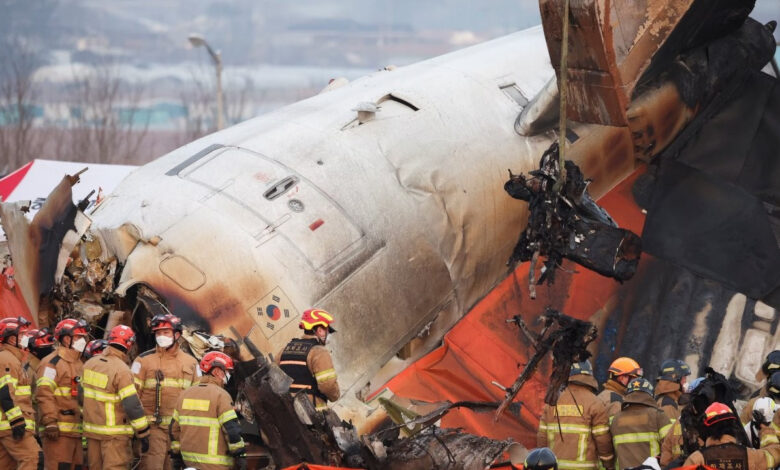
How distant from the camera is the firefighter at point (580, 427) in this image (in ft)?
37.3

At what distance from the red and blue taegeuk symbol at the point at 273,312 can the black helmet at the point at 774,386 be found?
16.7 ft

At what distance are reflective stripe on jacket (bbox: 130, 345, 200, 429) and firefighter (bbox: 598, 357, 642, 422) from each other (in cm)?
426

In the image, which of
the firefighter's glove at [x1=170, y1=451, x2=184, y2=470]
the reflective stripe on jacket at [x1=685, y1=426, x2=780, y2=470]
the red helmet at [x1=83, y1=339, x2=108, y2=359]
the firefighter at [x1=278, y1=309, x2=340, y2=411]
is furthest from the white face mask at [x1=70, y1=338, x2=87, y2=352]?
the reflective stripe on jacket at [x1=685, y1=426, x2=780, y2=470]

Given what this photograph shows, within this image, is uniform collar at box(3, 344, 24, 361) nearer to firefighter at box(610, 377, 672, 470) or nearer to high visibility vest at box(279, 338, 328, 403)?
high visibility vest at box(279, 338, 328, 403)

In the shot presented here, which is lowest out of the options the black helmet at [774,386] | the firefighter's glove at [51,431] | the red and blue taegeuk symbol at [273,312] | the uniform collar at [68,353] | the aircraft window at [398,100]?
the firefighter's glove at [51,431]

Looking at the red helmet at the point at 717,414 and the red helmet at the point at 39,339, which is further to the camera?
the red helmet at the point at 39,339

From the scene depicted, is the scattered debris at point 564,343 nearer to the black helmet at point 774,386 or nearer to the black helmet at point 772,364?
the black helmet at point 772,364

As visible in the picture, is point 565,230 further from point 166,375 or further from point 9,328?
point 9,328

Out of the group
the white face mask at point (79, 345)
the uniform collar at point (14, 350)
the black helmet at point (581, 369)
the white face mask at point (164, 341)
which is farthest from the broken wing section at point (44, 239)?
the black helmet at point (581, 369)

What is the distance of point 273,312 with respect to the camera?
1256 centimetres

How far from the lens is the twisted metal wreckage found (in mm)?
12438

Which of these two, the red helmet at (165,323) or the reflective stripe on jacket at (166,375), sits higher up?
the red helmet at (165,323)

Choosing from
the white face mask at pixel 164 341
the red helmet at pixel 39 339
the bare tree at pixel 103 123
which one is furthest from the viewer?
the bare tree at pixel 103 123

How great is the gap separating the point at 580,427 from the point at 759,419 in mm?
1811
